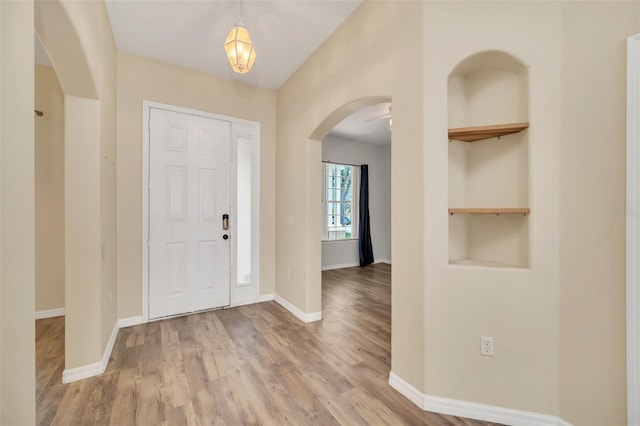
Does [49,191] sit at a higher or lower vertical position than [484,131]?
lower

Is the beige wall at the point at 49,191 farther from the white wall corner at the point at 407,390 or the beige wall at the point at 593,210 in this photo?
the beige wall at the point at 593,210

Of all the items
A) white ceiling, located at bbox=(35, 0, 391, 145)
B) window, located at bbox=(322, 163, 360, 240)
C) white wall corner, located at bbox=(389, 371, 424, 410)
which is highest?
white ceiling, located at bbox=(35, 0, 391, 145)

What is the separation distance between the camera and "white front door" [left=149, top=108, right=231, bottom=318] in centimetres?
311

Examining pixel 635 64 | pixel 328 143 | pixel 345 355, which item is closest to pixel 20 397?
pixel 345 355

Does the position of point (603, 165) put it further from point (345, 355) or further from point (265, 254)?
point (265, 254)

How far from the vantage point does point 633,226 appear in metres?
1.32

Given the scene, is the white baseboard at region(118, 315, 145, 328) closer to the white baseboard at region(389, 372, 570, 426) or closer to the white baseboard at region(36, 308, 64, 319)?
the white baseboard at region(36, 308, 64, 319)

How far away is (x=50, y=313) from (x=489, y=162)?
4.79m

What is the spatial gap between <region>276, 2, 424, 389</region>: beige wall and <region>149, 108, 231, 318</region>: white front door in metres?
0.77

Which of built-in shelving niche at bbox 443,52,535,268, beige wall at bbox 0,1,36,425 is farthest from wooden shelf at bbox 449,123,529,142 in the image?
beige wall at bbox 0,1,36,425

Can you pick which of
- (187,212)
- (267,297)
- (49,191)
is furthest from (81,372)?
(49,191)

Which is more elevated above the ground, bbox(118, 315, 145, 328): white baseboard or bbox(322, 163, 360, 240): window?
bbox(322, 163, 360, 240): window

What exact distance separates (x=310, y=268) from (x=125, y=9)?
118 inches

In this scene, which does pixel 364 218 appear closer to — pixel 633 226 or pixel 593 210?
pixel 593 210
